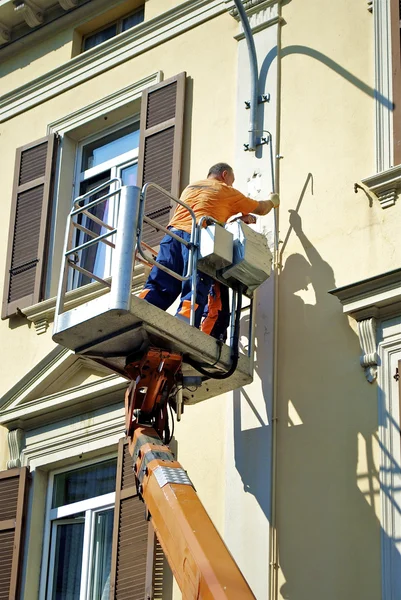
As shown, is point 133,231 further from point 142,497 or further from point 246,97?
point 246,97

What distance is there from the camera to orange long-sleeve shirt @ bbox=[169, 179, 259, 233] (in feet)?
31.8

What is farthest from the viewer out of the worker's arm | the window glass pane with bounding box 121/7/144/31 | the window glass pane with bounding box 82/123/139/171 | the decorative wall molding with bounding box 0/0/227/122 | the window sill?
the window glass pane with bounding box 121/7/144/31

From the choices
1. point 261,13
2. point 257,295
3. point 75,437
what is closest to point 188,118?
point 261,13

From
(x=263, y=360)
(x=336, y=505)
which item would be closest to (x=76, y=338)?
(x=263, y=360)

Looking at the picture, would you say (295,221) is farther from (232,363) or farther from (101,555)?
(101,555)

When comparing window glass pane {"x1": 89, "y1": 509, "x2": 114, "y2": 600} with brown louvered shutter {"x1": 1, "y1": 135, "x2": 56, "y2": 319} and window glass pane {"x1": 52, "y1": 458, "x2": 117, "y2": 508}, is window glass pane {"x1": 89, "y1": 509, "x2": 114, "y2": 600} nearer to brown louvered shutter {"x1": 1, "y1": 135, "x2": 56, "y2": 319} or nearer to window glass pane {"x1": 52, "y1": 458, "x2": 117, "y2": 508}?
window glass pane {"x1": 52, "y1": 458, "x2": 117, "y2": 508}

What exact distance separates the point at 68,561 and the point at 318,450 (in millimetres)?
2567

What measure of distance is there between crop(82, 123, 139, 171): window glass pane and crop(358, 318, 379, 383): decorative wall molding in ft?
12.7

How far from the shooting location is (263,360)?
9.73m

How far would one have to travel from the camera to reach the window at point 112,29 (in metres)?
13.0

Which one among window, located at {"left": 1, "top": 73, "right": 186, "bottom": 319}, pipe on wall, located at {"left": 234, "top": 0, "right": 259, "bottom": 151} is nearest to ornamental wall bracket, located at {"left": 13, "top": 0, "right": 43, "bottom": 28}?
window, located at {"left": 1, "top": 73, "right": 186, "bottom": 319}

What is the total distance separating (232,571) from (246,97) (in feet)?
15.8

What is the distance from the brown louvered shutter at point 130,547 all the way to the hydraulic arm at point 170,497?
32.4 inches

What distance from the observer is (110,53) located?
12680 mm
